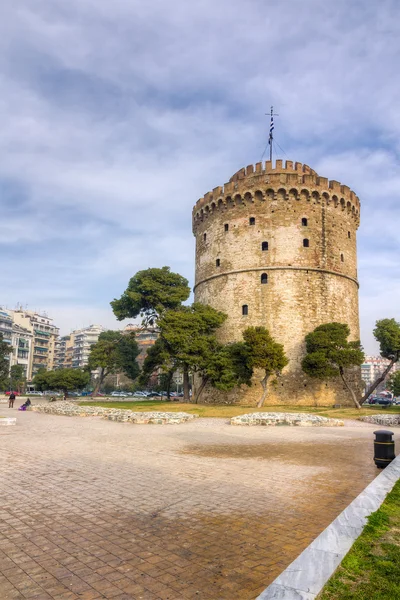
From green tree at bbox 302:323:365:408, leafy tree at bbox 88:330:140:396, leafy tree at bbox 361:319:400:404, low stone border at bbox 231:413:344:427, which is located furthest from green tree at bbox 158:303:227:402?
leafy tree at bbox 361:319:400:404

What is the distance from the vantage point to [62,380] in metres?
42.8

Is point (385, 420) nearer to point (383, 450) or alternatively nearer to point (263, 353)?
point (263, 353)

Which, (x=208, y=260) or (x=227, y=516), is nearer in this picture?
(x=227, y=516)

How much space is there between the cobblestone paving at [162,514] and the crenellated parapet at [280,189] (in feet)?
73.7

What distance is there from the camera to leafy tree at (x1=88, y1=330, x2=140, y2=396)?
124ft

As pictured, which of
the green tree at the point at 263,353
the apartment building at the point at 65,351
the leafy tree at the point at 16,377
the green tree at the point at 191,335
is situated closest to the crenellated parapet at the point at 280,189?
the green tree at the point at 191,335

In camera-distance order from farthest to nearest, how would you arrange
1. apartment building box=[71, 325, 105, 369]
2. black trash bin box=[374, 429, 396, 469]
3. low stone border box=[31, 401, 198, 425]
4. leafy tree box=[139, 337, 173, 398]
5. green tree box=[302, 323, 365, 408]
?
apartment building box=[71, 325, 105, 369], leafy tree box=[139, 337, 173, 398], green tree box=[302, 323, 365, 408], low stone border box=[31, 401, 198, 425], black trash bin box=[374, 429, 396, 469]

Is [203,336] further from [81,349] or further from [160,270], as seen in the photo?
[81,349]

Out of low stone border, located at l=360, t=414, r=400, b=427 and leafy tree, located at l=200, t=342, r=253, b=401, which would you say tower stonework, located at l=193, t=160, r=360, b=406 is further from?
low stone border, located at l=360, t=414, r=400, b=427

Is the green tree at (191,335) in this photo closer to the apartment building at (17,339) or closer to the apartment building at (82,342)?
the apartment building at (17,339)

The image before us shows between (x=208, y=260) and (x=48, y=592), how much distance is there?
3007cm

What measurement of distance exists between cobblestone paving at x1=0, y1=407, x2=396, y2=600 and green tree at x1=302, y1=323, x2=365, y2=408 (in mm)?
15604

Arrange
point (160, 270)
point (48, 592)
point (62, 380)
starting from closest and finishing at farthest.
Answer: point (48, 592) < point (160, 270) < point (62, 380)

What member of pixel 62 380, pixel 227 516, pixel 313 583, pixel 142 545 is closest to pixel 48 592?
pixel 142 545
